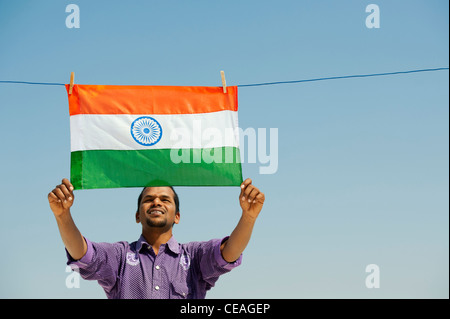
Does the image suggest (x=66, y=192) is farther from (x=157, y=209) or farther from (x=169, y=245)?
(x=169, y=245)

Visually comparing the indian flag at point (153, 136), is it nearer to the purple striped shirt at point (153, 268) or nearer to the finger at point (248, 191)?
the finger at point (248, 191)

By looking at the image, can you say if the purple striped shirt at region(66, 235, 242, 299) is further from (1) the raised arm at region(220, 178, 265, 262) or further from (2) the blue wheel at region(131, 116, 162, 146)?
(2) the blue wheel at region(131, 116, 162, 146)

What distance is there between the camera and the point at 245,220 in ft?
27.2

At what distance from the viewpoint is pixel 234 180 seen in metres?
9.15

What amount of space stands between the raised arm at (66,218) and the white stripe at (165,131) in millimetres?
1311

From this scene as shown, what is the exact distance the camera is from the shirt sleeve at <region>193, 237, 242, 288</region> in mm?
8391

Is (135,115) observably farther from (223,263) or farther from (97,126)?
(223,263)

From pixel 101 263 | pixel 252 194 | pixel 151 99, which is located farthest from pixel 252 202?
pixel 151 99

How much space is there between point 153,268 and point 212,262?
779 millimetres

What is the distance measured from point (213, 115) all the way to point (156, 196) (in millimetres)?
1541
